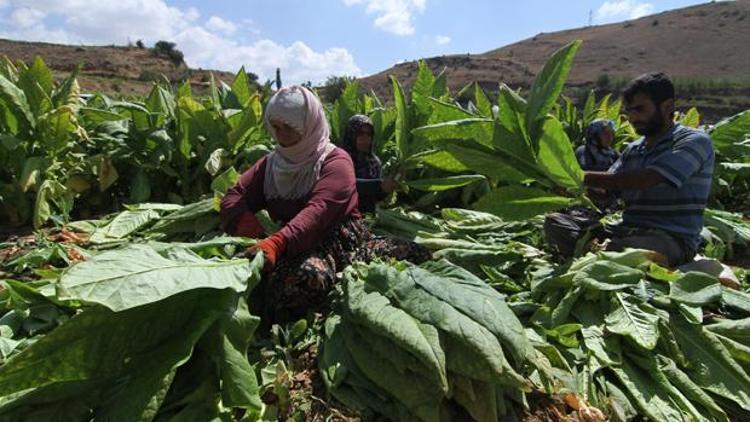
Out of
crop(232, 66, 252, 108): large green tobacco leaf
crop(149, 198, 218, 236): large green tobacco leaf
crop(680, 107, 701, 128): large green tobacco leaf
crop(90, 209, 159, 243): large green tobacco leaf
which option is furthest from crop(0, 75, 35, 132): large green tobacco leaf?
crop(680, 107, 701, 128): large green tobacco leaf

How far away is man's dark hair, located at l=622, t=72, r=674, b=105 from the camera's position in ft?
7.97

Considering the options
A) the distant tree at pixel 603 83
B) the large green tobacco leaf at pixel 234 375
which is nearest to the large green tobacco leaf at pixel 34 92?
the large green tobacco leaf at pixel 234 375

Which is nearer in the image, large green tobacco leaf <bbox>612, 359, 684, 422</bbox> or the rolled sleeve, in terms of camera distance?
large green tobacco leaf <bbox>612, 359, 684, 422</bbox>

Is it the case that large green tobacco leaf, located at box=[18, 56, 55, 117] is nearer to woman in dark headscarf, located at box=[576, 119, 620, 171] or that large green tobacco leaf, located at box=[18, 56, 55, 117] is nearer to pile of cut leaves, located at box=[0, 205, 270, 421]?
pile of cut leaves, located at box=[0, 205, 270, 421]

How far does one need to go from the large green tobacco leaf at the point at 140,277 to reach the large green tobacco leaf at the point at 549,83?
113cm

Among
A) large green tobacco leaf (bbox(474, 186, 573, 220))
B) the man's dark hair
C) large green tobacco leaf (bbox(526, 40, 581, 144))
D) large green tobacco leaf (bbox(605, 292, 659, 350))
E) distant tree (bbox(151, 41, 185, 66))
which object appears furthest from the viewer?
distant tree (bbox(151, 41, 185, 66))

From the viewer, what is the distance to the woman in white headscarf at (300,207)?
2.02 m

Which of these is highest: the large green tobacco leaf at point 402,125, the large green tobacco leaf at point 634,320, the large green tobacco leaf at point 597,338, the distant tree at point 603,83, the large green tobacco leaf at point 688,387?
the large green tobacco leaf at point 402,125

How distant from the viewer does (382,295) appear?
5.25ft

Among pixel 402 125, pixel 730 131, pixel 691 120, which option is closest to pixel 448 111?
pixel 402 125

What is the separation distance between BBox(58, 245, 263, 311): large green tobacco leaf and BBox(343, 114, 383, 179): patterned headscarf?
197 cm

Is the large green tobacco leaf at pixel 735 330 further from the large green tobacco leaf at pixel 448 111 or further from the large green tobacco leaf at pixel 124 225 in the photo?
the large green tobacco leaf at pixel 124 225

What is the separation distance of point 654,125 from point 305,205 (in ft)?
5.46

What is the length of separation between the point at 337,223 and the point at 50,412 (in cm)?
127
